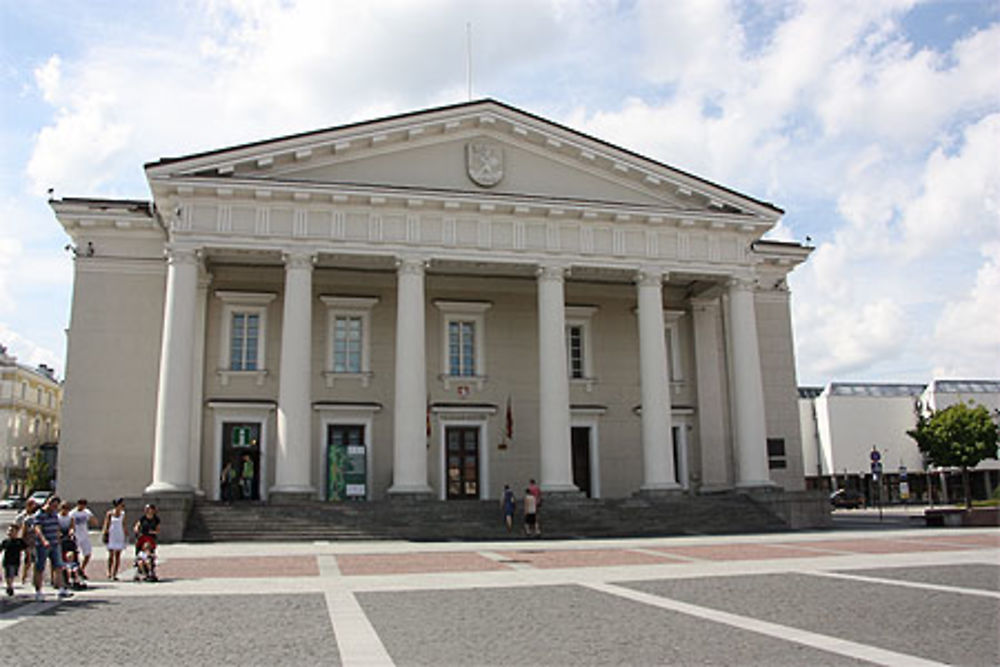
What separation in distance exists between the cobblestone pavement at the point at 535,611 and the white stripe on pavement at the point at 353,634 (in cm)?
4

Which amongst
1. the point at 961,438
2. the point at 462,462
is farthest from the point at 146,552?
the point at 961,438

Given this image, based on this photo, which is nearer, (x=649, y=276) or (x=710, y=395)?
(x=649, y=276)

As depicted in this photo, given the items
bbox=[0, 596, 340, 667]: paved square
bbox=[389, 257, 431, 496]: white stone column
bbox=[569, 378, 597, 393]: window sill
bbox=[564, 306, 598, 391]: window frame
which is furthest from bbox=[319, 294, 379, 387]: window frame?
bbox=[0, 596, 340, 667]: paved square

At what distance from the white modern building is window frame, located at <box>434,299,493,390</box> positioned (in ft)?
124

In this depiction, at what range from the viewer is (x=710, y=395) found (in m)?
33.1

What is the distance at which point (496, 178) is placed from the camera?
94.5ft

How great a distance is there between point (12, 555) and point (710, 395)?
25.2 m

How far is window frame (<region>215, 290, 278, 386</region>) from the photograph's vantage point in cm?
2905

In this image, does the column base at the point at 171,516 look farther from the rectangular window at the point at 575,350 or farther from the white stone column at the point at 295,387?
the rectangular window at the point at 575,350

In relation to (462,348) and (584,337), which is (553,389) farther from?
(584,337)

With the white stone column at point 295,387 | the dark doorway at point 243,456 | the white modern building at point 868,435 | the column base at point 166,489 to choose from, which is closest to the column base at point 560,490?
the white stone column at point 295,387

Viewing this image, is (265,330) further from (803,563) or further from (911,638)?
(911,638)

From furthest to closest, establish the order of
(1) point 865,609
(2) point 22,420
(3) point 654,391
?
(2) point 22,420 < (3) point 654,391 < (1) point 865,609

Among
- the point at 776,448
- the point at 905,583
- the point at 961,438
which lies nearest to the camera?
the point at 905,583
